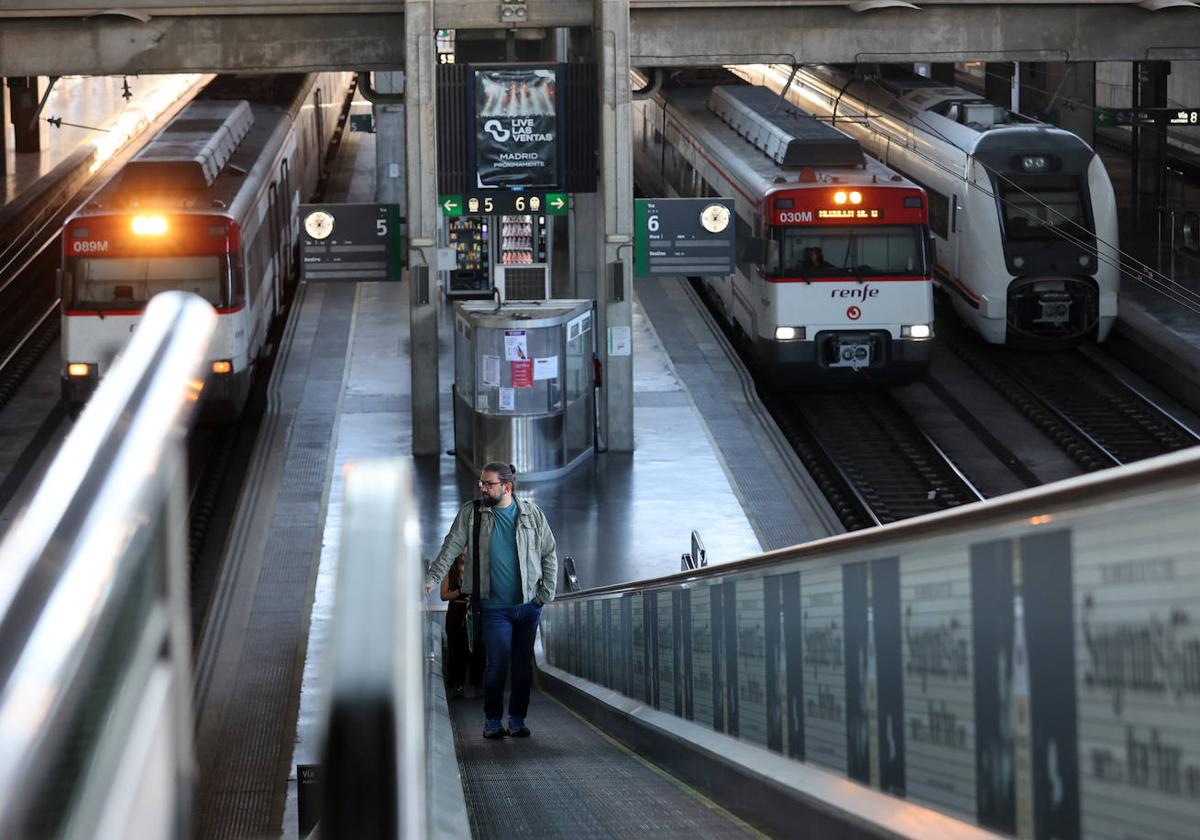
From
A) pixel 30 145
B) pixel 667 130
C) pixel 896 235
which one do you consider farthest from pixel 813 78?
pixel 30 145

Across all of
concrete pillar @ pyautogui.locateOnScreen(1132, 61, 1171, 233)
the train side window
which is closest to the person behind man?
the train side window

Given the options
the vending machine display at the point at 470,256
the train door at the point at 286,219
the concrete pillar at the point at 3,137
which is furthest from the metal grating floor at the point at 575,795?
the concrete pillar at the point at 3,137

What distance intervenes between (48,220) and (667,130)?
46.0 feet

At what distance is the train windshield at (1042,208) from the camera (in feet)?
72.3

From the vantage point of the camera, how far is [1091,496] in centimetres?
270

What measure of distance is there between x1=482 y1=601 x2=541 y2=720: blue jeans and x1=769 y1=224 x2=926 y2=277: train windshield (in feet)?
40.3

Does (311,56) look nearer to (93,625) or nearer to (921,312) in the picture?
(921,312)

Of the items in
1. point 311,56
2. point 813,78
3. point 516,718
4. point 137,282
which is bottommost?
point 516,718

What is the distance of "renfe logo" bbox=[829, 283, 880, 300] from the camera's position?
2070cm

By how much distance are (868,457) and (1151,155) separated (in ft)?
41.3

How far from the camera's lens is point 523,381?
730 inches

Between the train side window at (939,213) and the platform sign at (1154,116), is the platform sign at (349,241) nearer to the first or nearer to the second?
the train side window at (939,213)

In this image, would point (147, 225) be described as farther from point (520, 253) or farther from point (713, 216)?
point (520, 253)

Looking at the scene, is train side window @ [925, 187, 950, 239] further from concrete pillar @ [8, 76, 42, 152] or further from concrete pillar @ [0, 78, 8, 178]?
concrete pillar @ [8, 76, 42, 152]
